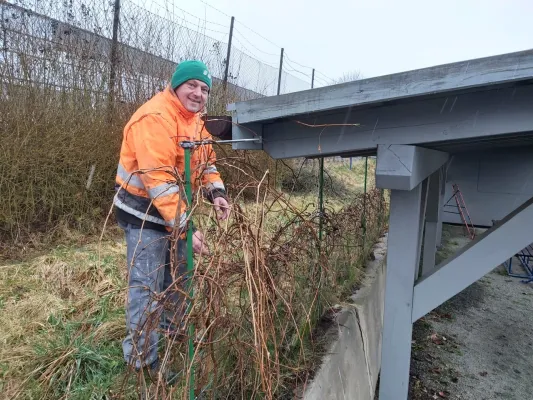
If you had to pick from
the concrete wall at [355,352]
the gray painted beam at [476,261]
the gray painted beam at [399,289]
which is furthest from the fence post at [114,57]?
the gray painted beam at [476,261]

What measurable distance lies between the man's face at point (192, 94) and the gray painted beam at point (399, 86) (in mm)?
285

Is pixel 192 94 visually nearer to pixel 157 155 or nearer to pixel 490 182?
pixel 157 155

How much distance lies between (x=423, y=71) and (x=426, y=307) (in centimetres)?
170

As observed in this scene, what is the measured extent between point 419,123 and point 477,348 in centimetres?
377

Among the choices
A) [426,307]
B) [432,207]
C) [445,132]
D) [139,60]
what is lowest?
[426,307]

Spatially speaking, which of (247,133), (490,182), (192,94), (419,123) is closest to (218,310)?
(192,94)

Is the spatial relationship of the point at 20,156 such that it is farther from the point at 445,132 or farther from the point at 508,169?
the point at 508,169

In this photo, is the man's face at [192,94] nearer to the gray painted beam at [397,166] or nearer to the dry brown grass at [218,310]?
the dry brown grass at [218,310]

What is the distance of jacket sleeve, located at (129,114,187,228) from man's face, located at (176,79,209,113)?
25 centimetres

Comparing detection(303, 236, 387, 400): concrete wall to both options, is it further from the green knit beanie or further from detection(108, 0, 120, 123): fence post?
detection(108, 0, 120, 123): fence post

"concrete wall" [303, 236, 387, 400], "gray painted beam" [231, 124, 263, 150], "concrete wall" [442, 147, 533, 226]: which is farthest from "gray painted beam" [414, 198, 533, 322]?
"concrete wall" [442, 147, 533, 226]

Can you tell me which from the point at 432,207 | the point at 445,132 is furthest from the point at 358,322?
the point at 432,207

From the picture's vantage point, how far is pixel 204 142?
1742 millimetres

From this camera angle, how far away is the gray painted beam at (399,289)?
2.70 meters
